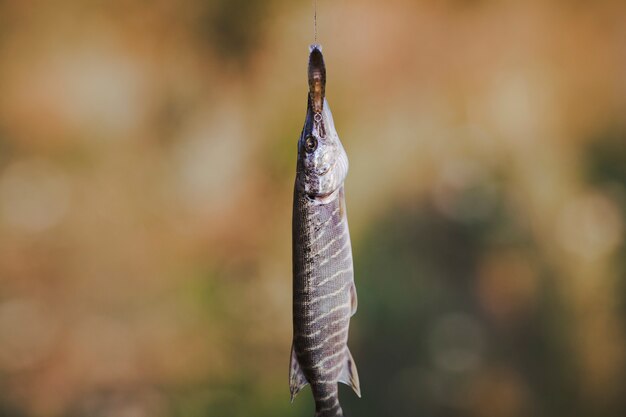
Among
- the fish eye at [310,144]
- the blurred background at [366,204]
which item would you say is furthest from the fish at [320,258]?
the blurred background at [366,204]

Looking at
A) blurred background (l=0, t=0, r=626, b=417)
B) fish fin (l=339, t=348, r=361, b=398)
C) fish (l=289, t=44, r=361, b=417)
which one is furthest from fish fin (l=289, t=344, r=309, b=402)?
blurred background (l=0, t=0, r=626, b=417)

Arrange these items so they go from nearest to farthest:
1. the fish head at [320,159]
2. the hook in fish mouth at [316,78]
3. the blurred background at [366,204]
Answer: the hook in fish mouth at [316,78] → the fish head at [320,159] → the blurred background at [366,204]

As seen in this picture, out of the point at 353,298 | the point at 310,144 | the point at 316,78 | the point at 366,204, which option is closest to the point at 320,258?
the point at 353,298

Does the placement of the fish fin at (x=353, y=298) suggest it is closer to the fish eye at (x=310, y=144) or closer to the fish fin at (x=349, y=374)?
the fish fin at (x=349, y=374)

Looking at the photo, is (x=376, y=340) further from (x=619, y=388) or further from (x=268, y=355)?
(x=619, y=388)

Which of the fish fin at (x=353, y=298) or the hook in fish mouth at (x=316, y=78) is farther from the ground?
the hook in fish mouth at (x=316, y=78)

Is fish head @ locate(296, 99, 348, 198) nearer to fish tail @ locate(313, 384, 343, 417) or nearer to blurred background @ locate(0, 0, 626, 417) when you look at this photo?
fish tail @ locate(313, 384, 343, 417)
